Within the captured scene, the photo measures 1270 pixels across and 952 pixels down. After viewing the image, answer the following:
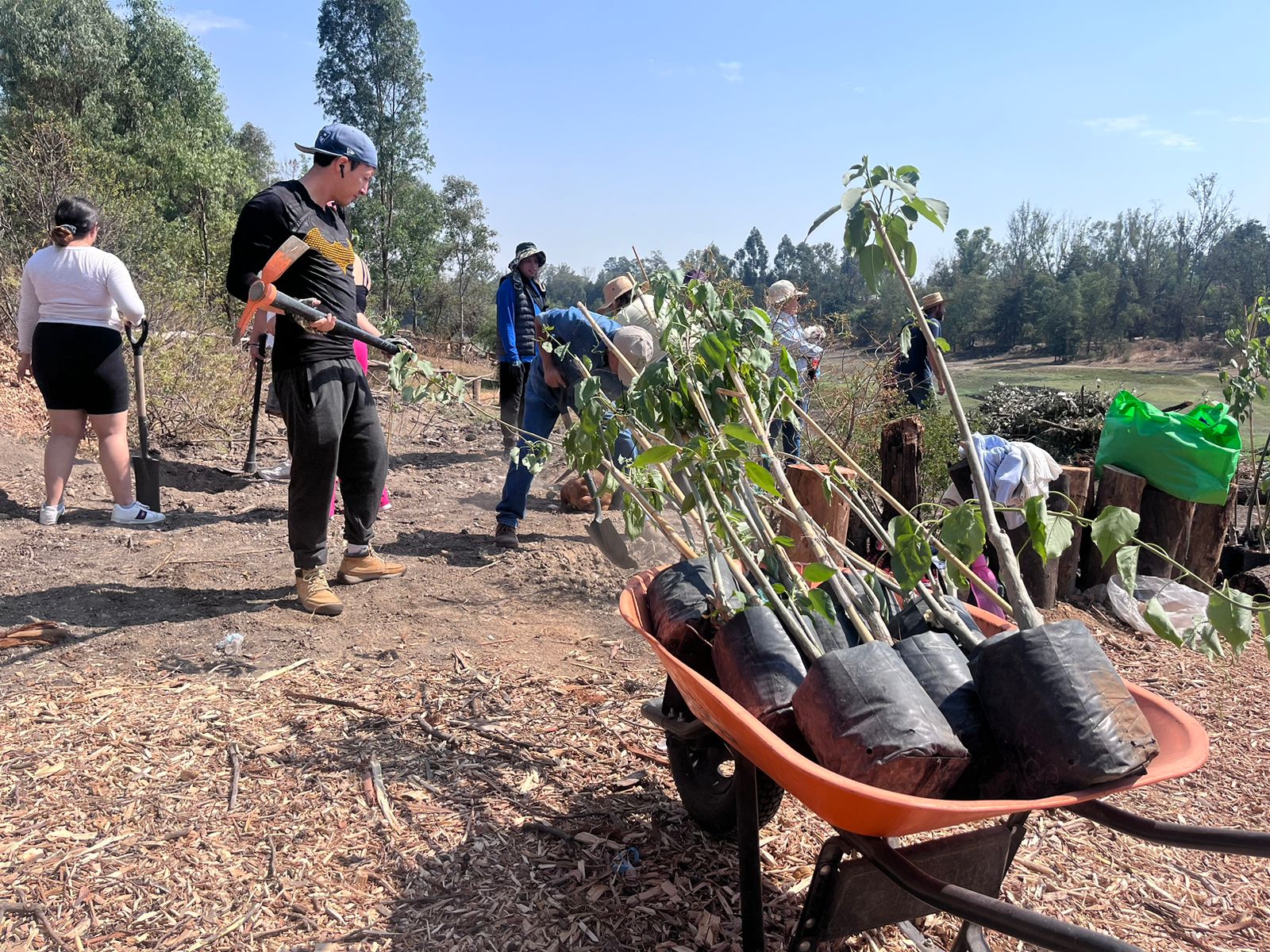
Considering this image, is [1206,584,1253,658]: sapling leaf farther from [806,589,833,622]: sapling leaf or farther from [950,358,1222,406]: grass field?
[950,358,1222,406]: grass field

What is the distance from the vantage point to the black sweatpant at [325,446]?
350 cm

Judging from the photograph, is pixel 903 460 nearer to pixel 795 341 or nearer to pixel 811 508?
pixel 811 508

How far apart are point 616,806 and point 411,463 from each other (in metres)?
5.82

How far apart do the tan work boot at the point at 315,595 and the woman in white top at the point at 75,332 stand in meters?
2.09

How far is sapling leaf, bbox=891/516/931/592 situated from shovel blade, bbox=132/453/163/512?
527 cm

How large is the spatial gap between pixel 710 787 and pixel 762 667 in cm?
74

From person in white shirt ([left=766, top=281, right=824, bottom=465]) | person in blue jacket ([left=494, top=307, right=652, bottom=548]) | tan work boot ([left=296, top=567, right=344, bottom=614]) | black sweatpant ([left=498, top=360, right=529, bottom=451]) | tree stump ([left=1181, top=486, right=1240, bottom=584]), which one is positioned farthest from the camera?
black sweatpant ([left=498, top=360, right=529, bottom=451])

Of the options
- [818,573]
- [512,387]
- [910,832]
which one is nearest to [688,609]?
[818,573]

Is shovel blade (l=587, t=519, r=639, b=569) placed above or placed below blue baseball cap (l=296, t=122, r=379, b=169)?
below

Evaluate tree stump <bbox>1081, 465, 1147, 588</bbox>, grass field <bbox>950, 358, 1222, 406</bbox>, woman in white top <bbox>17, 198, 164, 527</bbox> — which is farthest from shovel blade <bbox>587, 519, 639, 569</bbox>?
grass field <bbox>950, 358, 1222, 406</bbox>

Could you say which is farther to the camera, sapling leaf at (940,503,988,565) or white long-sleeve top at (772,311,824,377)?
white long-sleeve top at (772,311,824,377)

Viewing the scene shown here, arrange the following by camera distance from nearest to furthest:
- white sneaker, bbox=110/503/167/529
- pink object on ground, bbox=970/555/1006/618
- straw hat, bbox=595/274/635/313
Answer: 1. pink object on ground, bbox=970/555/1006/618
2. white sneaker, bbox=110/503/167/529
3. straw hat, bbox=595/274/635/313

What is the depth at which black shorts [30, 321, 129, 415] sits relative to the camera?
478cm

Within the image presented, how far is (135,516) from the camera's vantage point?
5.19 m
